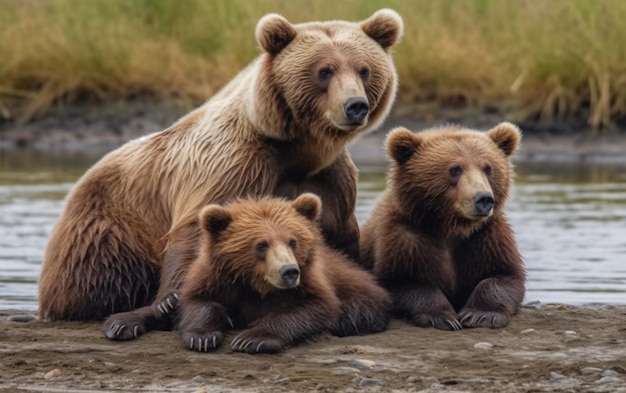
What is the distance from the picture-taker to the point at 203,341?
24.4 ft

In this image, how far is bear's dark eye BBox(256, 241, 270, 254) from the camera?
7.48 metres

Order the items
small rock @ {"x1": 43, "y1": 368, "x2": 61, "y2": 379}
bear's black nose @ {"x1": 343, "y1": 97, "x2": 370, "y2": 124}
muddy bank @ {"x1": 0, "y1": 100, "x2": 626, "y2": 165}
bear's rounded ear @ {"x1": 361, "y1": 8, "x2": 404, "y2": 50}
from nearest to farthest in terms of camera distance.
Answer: small rock @ {"x1": 43, "y1": 368, "x2": 61, "y2": 379} → bear's black nose @ {"x1": 343, "y1": 97, "x2": 370, "y2": 124} → bear's rounded ear @ {"x1": 361, "y1": 8, "x2": 404, "y2": 50} → muddy bank @ {"x1": 0, "y1": 100, "x2": 626, "y2": 165}

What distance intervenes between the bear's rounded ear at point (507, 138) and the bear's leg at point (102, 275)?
A: 201 centimetres

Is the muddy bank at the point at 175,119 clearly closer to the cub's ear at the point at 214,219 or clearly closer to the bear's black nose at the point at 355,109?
the bear's black nose at the point at 355,109

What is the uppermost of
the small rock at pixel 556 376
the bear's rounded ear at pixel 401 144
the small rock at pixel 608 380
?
the bear's rounded ear at pixel 401 144

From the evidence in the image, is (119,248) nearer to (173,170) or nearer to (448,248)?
(173,170)

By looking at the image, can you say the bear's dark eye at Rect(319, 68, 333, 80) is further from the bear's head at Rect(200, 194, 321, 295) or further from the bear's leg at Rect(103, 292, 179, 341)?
the bear's leg at Rect(103, 292, 179, 341)

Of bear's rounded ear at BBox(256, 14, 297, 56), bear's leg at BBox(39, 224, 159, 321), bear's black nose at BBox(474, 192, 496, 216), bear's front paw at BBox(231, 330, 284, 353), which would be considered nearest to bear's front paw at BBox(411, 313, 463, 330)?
bear's black nose at BBox(474, 192, 496, 216)

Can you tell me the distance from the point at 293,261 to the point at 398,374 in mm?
778

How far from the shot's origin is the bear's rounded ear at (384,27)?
8.49m

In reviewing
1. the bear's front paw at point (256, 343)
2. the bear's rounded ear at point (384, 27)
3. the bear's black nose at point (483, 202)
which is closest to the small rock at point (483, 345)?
the bear's black nose at point (483, 202)

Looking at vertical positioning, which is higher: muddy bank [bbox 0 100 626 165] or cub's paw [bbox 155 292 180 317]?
muddy bank [bbox 0 100 626 165]

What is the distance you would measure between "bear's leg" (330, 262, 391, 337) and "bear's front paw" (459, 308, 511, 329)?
0.41 meters

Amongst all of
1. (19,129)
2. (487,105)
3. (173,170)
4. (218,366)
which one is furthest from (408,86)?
(218,366)
